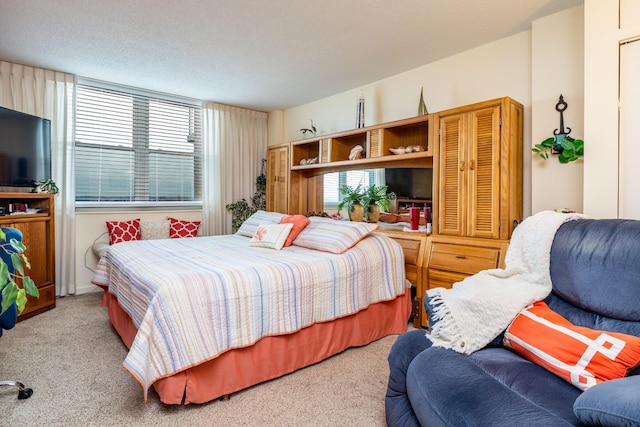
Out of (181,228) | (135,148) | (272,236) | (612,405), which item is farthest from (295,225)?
(135,148)

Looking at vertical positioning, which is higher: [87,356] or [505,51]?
[505,51]

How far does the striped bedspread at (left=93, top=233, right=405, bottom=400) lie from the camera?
→ 5.41 ft

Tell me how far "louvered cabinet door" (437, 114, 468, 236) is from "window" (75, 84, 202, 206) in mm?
3329

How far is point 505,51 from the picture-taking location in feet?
9.52

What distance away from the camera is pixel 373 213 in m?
3.66

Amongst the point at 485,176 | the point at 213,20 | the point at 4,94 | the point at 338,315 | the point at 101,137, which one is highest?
the point at 213,20

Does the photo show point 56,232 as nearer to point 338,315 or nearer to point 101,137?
point 101,137

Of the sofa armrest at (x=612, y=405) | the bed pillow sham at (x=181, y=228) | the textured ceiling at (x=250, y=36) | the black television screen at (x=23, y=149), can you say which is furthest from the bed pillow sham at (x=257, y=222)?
the sofa armrest at (x=612, y=405)

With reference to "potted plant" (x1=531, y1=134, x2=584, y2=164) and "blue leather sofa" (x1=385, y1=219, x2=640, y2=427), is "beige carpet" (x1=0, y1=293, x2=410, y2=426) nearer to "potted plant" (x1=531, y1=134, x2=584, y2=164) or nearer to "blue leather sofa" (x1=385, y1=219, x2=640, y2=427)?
"blue leather sofa" (x1=385, y1=219, x2=640, y2=427)

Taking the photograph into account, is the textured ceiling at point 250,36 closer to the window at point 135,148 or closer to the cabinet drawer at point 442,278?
the window at point 135,148

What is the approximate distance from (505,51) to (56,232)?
186 inches

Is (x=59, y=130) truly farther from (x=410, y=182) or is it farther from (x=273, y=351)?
(x=410, y=182)

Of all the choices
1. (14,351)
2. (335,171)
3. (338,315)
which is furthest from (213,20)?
(14,351)

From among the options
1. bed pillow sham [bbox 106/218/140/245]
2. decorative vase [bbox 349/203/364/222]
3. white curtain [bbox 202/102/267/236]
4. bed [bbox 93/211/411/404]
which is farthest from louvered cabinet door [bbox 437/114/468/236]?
bed pillow sham [bbox 106/218/140/245]
